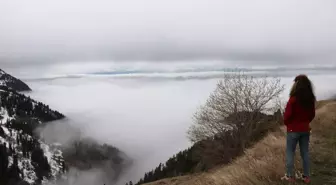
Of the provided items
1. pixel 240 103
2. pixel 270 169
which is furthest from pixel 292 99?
pixel 240 103

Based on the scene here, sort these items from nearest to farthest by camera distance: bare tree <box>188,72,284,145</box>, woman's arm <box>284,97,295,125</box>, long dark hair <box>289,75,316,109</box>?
long dark hair <box>289,75,316,109</box>, woman's arm <box>284,97,295,125</box>, bare tree <box>188,72,284,145</box>

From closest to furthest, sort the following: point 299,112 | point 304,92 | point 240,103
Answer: point 304,92
point 299,112
point 240,103

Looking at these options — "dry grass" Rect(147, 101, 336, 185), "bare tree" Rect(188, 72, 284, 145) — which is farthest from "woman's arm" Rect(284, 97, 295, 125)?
"bare tree" Rect(188, 72, 284, 145)

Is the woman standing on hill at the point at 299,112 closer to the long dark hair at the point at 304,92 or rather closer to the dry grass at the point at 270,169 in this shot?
A: the long dark hair at the point at 304,92

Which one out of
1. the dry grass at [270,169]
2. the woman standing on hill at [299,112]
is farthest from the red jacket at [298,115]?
the dry grass at [270,169]

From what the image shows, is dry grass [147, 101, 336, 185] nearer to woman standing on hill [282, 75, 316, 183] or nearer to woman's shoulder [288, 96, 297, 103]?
woman standing on hill [282, 75, 316, 183]

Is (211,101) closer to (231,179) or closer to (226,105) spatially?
(226,105)

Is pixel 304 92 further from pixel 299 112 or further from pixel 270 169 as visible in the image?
pixel 270 169

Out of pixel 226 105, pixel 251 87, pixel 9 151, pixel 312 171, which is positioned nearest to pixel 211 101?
pixel 226 105

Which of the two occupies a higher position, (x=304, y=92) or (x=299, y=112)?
(x=304, y=92)
